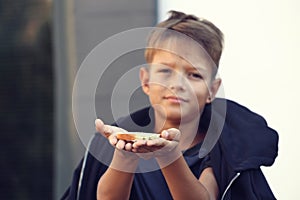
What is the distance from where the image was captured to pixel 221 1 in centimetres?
239

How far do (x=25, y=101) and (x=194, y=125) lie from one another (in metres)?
1.08

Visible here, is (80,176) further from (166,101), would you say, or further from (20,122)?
(20,122)

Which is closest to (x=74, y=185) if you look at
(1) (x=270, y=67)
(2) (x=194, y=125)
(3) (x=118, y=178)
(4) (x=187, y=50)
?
(3) (x=118, y=178)

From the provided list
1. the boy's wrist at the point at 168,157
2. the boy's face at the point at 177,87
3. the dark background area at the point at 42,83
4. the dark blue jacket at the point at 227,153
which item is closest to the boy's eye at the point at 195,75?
the boy's face at the point at 177,87

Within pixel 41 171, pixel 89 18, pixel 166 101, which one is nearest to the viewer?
pixel 166 101

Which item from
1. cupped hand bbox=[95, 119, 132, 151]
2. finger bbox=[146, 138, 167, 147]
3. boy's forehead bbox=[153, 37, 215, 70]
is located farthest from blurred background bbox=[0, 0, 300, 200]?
finger bbox=[146, 138, 167, 147]

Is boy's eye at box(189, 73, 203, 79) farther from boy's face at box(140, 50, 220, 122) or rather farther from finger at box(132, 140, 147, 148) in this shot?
finger at box(132, 140, 147, 148)

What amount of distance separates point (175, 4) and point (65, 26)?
1.81ft

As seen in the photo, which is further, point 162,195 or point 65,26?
point 65,26

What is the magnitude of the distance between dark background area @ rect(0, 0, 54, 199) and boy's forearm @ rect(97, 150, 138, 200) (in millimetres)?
820

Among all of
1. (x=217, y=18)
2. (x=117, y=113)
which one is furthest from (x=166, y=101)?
(x=217, y=18)

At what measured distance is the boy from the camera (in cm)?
217

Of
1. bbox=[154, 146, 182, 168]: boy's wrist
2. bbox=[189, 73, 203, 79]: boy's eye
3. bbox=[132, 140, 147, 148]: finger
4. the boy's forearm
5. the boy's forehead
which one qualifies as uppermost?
the boy's forehead

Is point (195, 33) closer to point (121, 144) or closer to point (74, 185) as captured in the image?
point (121, 144)
